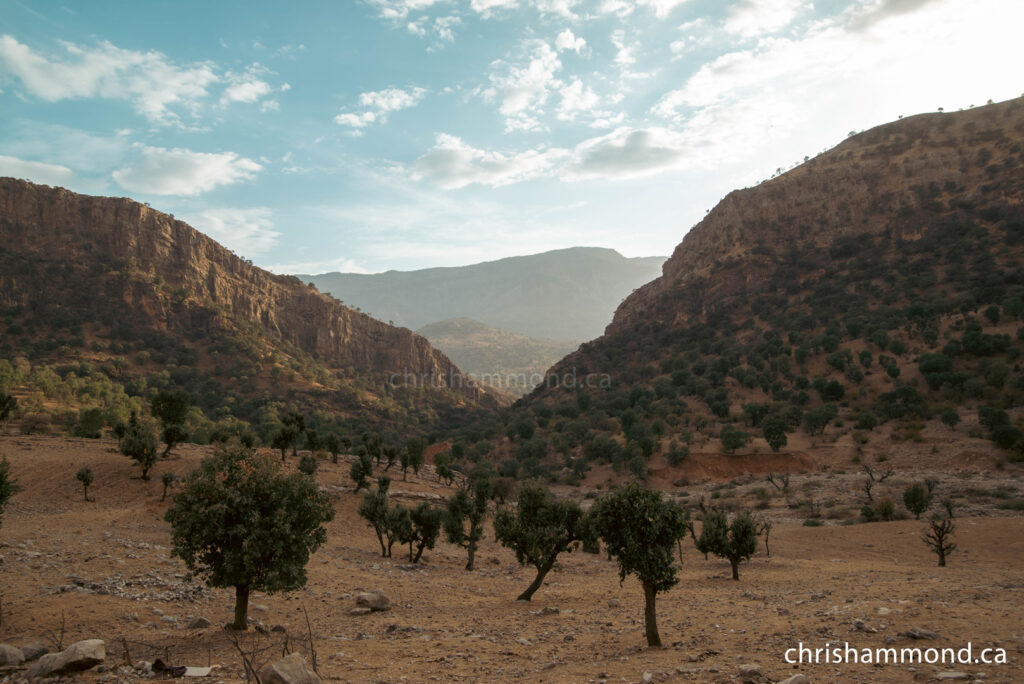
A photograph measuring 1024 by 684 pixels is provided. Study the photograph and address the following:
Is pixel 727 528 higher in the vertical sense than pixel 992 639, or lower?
lower

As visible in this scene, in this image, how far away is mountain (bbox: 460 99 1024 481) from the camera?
55656mm

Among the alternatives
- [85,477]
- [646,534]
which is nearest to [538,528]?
[646,534]

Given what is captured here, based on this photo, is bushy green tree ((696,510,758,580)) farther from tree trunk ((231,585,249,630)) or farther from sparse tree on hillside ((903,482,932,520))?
tree trunk ((231,585,249,630))

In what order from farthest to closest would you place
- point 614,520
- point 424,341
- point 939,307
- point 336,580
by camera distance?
point 424,341
point 939,307
point 336,580
point 614,520

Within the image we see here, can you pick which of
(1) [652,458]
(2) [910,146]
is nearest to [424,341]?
(1) [652,458]

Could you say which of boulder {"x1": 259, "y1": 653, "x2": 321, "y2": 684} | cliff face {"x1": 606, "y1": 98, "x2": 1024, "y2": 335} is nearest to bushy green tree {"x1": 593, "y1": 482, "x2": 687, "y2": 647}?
boulder {"x1": 259, "y1": 653, "x2": 321, "y2": 684}

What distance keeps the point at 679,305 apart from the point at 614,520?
92.1m

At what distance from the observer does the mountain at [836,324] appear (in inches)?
2191

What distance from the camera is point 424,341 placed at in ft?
435

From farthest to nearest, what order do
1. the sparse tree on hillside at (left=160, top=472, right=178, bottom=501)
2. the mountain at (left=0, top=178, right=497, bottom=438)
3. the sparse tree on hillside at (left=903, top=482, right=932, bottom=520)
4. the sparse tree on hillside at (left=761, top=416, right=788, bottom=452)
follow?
the mountain at (left=0, top=178, right=497, bottom=438)
the sparse tree on hillside at (left=761, top=416, right=788, bottom=452)
the sparse tree on hillside at (left=903, top=482, right=932, bottom=520)
the sparse tree on hillside at (left=160, top=472, right=178, bottom=501)

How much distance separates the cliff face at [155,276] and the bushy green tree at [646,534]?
89.1 metres

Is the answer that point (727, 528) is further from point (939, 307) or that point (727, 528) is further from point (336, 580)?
point (939, 307)

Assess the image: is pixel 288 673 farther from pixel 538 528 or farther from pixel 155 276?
Answer: pixel 155 276

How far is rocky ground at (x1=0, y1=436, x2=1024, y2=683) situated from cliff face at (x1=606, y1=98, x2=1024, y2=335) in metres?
69.6
